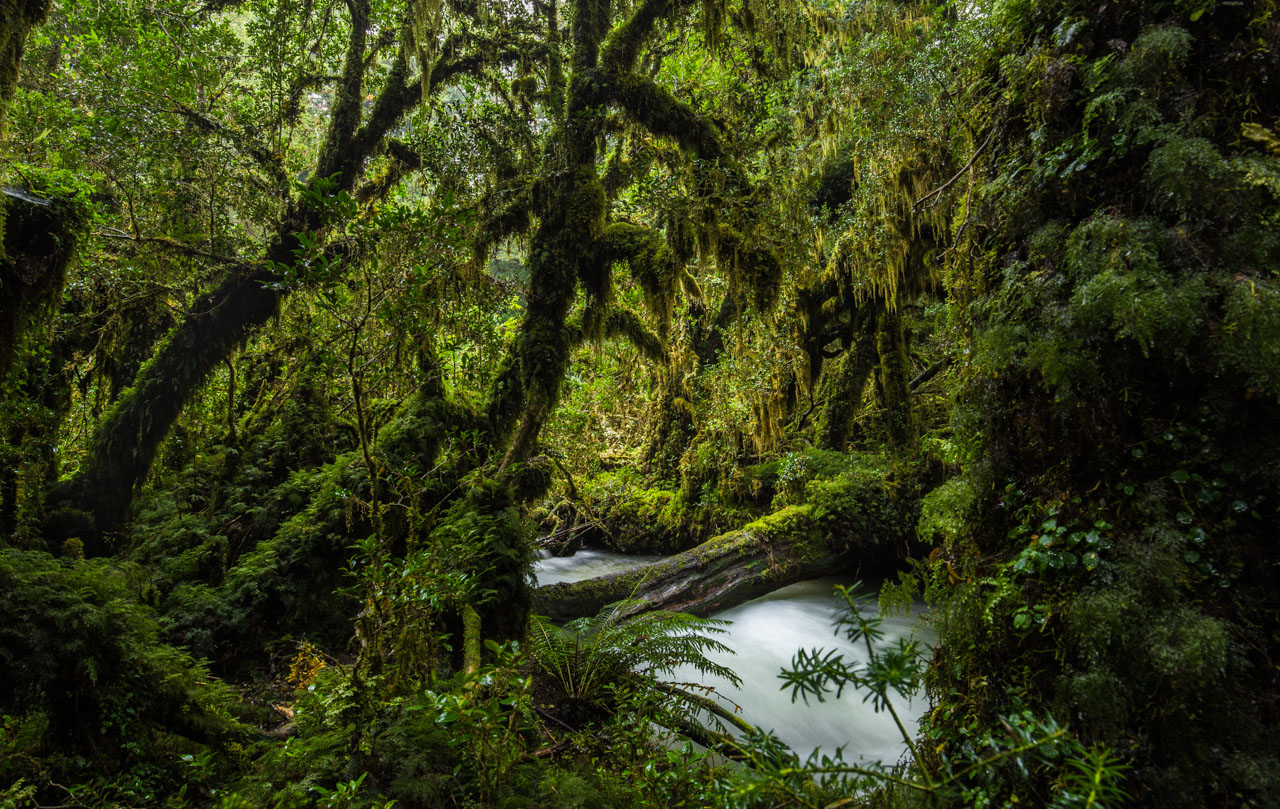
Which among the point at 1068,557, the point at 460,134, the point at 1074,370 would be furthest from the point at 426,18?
the point at 1068,557

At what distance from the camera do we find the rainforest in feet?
5.69

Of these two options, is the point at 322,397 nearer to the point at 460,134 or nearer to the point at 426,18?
the point at 460,134

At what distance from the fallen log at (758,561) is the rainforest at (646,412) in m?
0.06

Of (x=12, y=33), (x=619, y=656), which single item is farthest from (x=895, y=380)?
(x=12, y=33)

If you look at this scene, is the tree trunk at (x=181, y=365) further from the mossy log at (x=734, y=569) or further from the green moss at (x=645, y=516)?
the green moss at (x=645, y=516)

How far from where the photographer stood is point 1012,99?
2404 mm

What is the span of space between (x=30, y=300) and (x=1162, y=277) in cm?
585

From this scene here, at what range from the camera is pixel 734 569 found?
7.14 meters

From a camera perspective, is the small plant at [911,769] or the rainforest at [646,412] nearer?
the small plant at [911,769]

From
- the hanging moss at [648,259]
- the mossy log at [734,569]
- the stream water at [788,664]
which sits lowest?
the stream water at [788,664]

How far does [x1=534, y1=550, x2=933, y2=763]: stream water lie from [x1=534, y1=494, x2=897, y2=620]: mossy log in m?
0.38

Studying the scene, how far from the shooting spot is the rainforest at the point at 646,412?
68.3 inches

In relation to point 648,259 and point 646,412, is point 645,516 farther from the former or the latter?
point 648,259

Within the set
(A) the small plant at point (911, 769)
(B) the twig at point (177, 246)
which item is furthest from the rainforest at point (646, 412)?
(B) the twig at point (177, 246)
